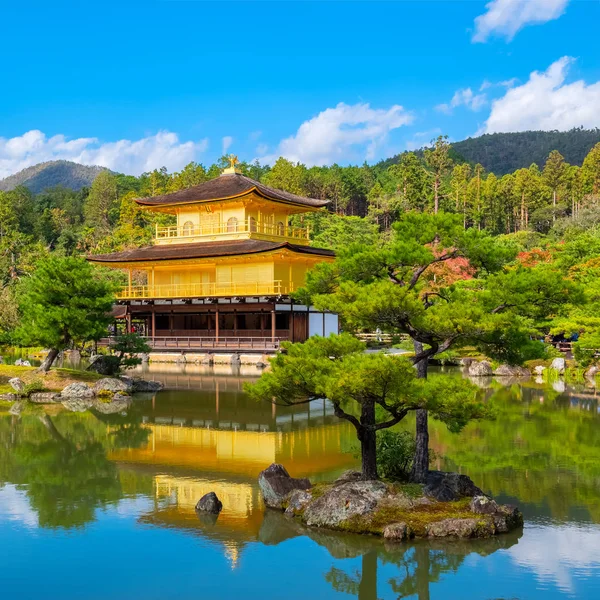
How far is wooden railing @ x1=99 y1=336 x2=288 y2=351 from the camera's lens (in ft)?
113

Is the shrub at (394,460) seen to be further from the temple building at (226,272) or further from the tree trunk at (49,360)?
the temple building at (226,272)

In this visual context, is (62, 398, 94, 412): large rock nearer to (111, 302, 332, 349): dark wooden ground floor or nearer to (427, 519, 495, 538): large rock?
(111, 302, 332, 349): dark wooden ground floor

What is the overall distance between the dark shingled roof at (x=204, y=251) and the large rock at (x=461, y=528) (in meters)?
25.0

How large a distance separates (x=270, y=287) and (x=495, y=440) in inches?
801

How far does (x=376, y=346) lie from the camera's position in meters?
38.9

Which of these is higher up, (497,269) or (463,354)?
(497,269)

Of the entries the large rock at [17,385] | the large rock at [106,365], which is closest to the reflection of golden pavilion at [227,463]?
the large rock at [17,385]

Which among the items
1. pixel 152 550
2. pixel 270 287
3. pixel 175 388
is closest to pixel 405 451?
pixel 152 550

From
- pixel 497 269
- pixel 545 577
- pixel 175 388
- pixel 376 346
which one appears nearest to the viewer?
pixel 545 577

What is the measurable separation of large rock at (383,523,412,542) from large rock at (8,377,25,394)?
16700 millimetres

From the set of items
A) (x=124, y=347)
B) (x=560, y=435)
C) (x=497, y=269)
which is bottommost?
(x=560, y=435)

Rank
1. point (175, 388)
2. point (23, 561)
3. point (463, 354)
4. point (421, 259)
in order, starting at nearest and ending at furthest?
1. point (23, 561)
2. point (421, 259)
3. point (175, 388)
4. point (463, 354)

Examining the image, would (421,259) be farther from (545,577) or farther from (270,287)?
(270,287)

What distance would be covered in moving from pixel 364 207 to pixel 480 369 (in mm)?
57846
